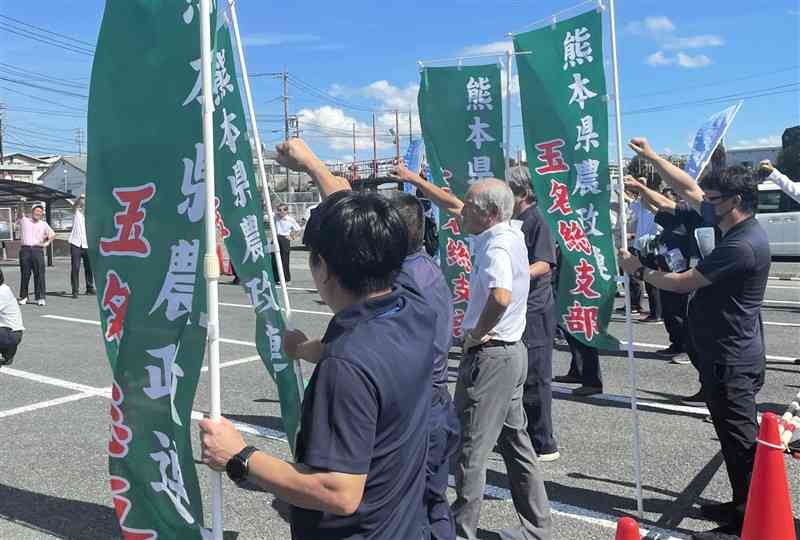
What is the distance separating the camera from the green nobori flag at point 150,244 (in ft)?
7.32

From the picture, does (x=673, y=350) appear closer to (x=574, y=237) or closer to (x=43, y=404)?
(x=574, y=237)

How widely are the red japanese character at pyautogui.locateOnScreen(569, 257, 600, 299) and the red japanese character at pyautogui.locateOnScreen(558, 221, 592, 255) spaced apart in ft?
0.25

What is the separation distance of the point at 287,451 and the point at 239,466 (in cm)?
339

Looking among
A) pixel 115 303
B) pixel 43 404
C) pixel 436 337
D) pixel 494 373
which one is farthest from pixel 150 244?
pixel 43 404

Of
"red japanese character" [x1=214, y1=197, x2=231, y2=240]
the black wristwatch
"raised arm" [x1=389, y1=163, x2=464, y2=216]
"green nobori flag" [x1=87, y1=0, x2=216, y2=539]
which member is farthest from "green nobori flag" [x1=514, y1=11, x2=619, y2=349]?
the black wristwatch

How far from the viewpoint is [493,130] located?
19.8ft

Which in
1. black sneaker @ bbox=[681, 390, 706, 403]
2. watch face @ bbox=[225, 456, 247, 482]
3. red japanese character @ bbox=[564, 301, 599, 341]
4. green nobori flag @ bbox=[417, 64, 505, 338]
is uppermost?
green nobori flag @ bbox=[417, 64, 505, 338]

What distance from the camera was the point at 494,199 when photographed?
3.36 metres

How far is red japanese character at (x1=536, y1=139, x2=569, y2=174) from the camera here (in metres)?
4.37

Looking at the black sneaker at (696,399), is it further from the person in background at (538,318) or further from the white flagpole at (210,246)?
the white flagpole at (210,246)

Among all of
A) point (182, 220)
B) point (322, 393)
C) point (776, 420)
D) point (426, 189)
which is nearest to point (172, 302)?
point (182, 220)

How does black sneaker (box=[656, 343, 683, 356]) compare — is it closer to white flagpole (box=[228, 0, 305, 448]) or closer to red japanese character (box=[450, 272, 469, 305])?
red japanese character (box=[450, 272, 469, 305])

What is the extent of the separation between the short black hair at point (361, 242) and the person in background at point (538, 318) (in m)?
2.97

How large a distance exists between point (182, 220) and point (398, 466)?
1120 mm
